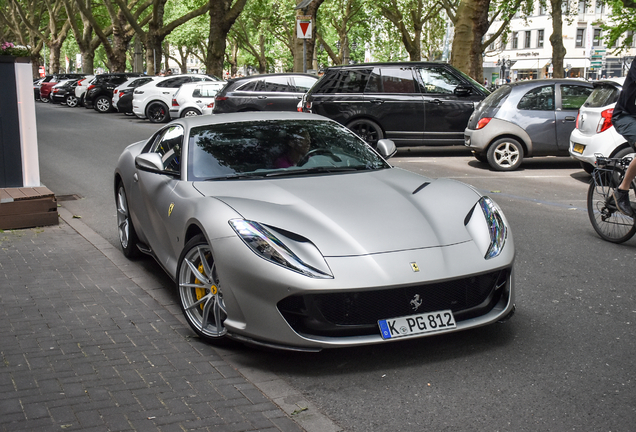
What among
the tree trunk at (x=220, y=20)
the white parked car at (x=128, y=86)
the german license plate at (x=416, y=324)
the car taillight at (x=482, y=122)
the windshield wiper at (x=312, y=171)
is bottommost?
the german license plate at (x=416, y=324)

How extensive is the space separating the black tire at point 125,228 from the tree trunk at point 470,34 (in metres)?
15.6

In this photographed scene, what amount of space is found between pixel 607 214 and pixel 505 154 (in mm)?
6040

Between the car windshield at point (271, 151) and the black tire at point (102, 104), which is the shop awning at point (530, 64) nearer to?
the black tire at point (102, 104)

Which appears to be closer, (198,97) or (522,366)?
(522,366)

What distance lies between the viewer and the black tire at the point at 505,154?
520 inches

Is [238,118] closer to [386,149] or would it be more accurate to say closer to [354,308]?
[386,149]

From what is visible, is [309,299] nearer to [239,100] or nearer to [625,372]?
[625,372]

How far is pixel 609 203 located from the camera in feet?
23.9

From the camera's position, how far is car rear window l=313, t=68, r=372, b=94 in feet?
50.5

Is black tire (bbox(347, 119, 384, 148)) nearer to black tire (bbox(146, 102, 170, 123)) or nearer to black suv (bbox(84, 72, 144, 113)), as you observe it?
black tire (bbox(146, 102, 170, 123))

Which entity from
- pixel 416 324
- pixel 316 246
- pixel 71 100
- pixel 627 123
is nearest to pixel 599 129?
pixel 627 123

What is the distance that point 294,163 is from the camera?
5395 mm

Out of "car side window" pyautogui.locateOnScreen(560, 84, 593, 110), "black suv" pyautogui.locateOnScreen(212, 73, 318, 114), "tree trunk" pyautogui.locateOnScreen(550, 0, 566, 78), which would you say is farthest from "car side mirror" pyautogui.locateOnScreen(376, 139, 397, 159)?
"tree trunk" pyautogui.locateOnScreen(550, 0, 566, 78)

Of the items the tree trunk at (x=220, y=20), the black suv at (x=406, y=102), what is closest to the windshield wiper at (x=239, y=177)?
the black suv at (x=406, y=102)
